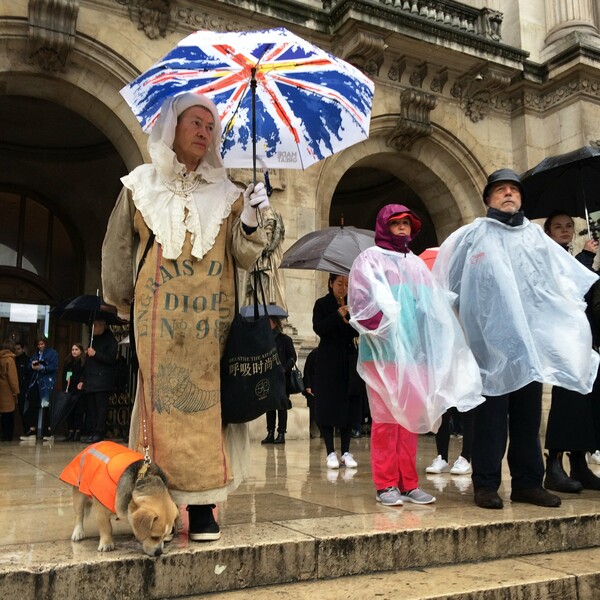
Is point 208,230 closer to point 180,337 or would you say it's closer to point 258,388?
point 180,337

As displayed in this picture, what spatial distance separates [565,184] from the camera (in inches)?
231

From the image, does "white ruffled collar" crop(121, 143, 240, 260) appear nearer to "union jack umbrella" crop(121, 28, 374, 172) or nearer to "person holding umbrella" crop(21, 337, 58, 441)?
"union jack umbrella" crop(121, 28, 374, 172)

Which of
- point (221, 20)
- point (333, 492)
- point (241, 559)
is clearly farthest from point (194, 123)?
point (221, 20)

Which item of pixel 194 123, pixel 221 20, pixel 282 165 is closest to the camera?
pixel 194 123

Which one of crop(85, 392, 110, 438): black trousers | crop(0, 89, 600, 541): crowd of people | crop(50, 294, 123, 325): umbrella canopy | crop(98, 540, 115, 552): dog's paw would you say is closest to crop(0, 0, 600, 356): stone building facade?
crop(50, 294, 123, 325): umbrella canopy

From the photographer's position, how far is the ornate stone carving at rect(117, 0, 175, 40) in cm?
1048

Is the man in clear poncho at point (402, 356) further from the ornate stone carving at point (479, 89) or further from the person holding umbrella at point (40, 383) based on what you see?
the ornate stone carving at point (479, 89)

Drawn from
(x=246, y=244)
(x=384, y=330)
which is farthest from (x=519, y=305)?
(x=246, y=244)

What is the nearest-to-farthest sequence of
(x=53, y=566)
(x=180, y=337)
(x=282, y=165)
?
(x=53, y=566)
(x=180, y=337)
(x=282, y=165)

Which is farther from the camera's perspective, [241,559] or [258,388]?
[258,388]

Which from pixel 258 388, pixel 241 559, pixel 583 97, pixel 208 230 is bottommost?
pixel 241 559

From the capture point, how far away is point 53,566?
2.62 meters

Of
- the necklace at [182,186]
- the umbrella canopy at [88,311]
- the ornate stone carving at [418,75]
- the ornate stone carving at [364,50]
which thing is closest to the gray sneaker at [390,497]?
the necklace at [182,186]

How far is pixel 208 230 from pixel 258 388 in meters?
0.84
